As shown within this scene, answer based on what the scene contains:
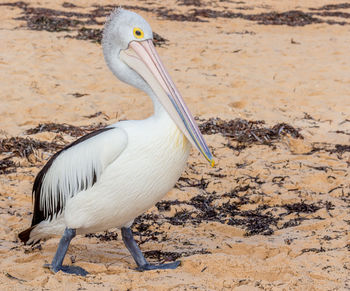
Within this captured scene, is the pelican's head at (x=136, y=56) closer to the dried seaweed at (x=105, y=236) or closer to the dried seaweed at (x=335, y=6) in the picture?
the dried seaweed at (x=105, y=236)

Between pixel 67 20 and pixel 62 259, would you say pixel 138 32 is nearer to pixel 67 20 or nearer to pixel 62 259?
pixel 62 259

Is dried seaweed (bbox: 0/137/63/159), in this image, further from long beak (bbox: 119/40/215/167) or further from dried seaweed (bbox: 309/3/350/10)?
dried seaweed (bbox: 309/3/350/10)

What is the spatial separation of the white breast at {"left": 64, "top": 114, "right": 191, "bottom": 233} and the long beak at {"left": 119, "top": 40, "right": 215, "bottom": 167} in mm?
49

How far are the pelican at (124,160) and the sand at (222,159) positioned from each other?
11.2 inches

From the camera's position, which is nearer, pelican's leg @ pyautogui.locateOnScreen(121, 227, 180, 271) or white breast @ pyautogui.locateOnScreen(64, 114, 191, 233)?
white breast @ pyautogui.locateOnScreen(64, 114, 191, 233)

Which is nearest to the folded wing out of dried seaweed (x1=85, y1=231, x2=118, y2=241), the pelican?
the pelican

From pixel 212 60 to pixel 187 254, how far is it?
568 cm

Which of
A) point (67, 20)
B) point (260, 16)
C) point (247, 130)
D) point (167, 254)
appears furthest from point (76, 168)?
point (260, 16)

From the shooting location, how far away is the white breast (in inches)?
96.6

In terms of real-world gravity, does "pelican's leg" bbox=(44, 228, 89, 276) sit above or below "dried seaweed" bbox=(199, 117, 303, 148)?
above

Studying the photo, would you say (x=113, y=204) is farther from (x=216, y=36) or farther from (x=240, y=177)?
(x=216, y=36)

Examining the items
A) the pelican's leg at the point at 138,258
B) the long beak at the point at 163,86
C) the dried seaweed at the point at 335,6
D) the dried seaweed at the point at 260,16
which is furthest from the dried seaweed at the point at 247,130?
the dried seaweed at the point at 335,6

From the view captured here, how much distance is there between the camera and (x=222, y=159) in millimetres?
4824

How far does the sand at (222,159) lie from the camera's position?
8.70 feet
